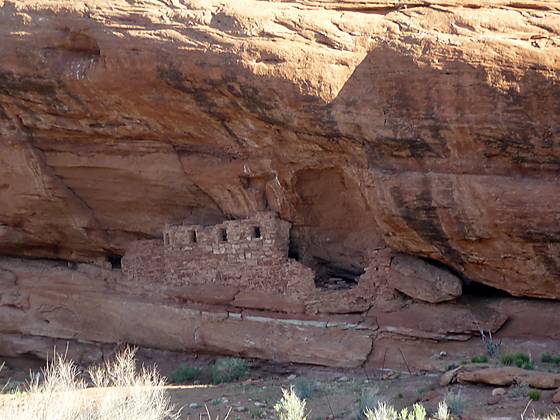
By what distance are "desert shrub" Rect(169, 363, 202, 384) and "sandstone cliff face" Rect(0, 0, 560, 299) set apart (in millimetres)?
2216

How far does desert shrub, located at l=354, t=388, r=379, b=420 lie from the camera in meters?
10.3

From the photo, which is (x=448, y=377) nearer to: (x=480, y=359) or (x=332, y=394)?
(x=480, y=359)

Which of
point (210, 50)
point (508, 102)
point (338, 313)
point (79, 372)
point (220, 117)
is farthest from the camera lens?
point (79, 372)

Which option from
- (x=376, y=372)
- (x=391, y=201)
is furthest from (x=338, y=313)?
(x=391, y=201)

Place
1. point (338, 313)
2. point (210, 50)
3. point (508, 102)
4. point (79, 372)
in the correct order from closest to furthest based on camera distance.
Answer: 1. point (508, 102)
2. point (210, 50)
3. point (338, 313)
4. point (79, 372)

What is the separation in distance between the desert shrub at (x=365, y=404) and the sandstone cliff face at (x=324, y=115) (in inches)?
103

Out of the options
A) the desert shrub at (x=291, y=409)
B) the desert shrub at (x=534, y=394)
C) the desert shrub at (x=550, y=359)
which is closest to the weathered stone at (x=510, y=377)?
the desert shrub at (x=534, y=394)

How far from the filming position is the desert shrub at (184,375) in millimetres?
13795

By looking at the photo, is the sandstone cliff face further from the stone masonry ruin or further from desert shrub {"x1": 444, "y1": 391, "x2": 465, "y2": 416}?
desert shrub {"x1": 444, "y1": 391, "x2": 465, "y2": 416}

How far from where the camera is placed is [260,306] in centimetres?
1401

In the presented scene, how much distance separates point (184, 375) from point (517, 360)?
4.63m

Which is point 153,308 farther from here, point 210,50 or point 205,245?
point 210,50

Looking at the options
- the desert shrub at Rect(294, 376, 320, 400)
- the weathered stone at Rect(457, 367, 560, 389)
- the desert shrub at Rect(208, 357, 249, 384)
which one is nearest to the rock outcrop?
the desert shrub at Rect(208, 357, 249, 384)

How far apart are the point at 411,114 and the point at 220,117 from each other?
251cm
